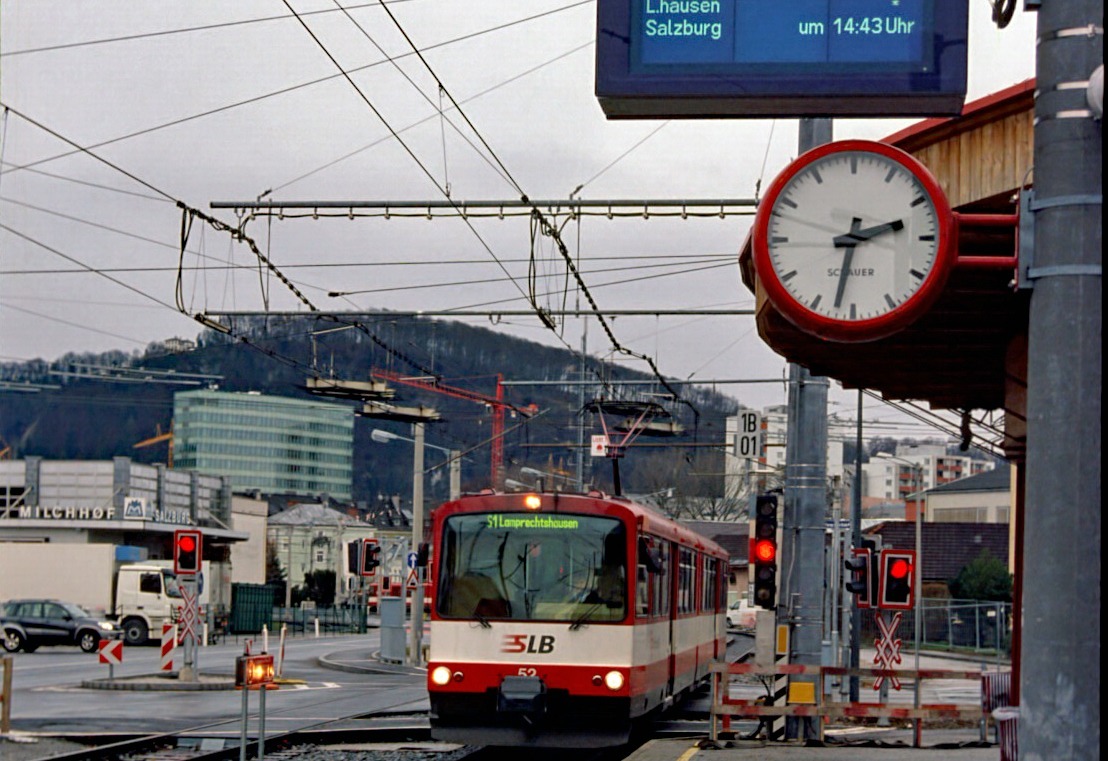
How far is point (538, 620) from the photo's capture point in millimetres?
17547

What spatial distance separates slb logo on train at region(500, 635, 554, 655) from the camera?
1750 cm

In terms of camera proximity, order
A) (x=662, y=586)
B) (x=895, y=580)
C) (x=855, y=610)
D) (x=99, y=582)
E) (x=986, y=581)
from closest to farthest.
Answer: (x=662, y=586) < (x=895, y=580) < (x=855, y=610) < (x=99, y=582) < (x=986, y=581)

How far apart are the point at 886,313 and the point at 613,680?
422 inches

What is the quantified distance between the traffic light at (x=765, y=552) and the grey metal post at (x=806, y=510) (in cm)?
127

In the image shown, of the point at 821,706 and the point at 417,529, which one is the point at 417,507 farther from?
the point at 821,706

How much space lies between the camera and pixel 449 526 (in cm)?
1797

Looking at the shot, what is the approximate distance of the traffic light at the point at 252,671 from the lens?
15.0 metres

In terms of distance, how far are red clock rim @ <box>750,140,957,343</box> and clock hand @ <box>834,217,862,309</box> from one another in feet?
0.37

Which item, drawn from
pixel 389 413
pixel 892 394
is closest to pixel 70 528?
pixel 389 413

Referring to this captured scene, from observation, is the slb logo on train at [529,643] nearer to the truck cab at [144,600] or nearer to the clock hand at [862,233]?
the clock hand at [862,233]

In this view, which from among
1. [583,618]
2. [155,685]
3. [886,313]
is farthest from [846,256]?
[155,685]

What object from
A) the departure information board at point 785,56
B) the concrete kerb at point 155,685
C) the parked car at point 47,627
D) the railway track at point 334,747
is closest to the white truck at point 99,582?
the parked car at point 47,627

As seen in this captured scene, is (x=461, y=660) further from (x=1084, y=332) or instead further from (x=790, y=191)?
(x=1084, y=332)

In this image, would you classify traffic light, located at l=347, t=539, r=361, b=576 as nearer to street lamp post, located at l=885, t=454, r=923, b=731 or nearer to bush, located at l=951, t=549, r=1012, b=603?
street lamp post, located at l=885, t=454, r=923, b=731
